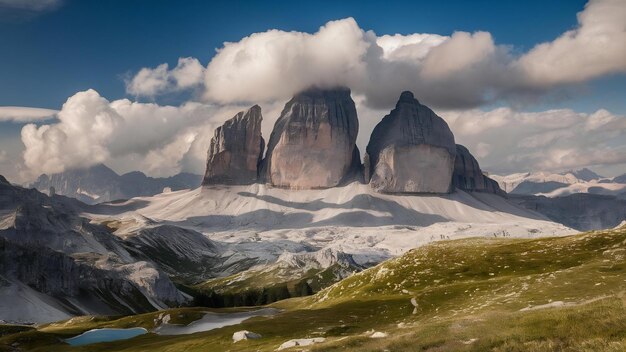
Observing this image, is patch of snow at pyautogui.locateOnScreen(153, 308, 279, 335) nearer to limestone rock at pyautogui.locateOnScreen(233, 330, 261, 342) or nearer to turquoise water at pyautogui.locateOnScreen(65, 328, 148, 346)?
turquoise water at pyautogui.locateOnScreen(65, 328, 148, 346)

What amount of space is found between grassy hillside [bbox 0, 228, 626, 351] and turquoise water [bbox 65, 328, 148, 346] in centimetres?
298

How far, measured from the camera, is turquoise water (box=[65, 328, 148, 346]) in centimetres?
8489

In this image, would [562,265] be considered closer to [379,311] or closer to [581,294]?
[581,294]

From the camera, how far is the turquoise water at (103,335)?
279 ft

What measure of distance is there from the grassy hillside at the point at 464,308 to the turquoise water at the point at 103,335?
2981mm

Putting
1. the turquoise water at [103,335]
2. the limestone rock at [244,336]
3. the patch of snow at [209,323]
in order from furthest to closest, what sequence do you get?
the patch of snow at [209,323] → the turquoise water at [103,335] → the limestone rock at [244,336]

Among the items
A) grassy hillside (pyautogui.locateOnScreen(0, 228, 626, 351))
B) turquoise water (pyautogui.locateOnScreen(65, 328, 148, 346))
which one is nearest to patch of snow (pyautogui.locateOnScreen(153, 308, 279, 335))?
grassy hillside (pyautogui.locateOnScreen(0, 228, 626, 351))

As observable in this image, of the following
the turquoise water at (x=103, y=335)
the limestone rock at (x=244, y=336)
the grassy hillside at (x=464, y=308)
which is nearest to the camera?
the grassy hillside at (x=464, y=308)

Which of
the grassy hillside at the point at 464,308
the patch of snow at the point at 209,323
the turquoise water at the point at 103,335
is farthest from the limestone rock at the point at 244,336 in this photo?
the turquoise water at the point at 103,335

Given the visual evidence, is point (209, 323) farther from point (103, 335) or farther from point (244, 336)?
point (244, 336)

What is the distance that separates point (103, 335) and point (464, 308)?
61629 millimetres

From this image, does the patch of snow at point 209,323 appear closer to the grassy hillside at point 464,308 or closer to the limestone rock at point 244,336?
the grassy hillside at point 464,308

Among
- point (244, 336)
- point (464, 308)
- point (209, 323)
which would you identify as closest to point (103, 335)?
point (209, 323)

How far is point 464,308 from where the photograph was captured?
2350 inches
